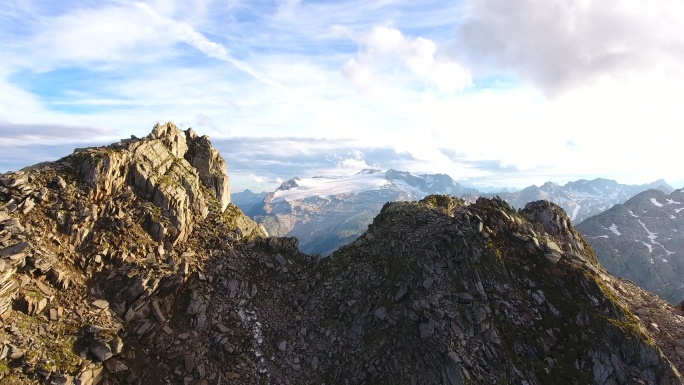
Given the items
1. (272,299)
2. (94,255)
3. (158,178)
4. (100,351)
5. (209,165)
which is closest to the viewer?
(100,351)

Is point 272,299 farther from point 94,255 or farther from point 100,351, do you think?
point 94,255

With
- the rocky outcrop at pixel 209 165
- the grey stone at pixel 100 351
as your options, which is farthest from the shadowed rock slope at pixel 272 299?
the rocky outcrop at pixel 209 165

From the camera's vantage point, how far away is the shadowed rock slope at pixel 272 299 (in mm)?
28500

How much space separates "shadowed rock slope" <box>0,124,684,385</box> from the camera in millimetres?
28500

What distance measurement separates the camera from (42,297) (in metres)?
28.2

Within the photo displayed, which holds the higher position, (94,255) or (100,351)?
(94,255)

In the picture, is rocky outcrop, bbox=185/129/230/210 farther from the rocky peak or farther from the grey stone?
the grey stone

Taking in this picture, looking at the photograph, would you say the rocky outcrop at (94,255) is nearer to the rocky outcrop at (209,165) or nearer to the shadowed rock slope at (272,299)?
the shadowed rock slope at (272,299)

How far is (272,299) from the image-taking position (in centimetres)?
3938

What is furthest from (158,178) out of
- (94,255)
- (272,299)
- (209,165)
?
(272,299)

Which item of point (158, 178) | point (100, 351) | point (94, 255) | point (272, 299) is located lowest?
point (100, 351)

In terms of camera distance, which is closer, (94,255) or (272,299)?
(94,255)

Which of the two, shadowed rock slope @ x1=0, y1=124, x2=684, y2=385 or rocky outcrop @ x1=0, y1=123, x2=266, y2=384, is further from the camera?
shadowed rock slope @ x1=0, y1=124, x2=684, y2=385

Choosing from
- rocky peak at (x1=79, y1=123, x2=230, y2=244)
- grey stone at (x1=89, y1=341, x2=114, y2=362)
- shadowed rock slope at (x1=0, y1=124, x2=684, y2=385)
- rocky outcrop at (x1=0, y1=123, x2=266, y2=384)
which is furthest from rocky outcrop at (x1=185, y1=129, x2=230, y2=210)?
grey stone at (x1=89, y1=341, x2=114, y2=362)
